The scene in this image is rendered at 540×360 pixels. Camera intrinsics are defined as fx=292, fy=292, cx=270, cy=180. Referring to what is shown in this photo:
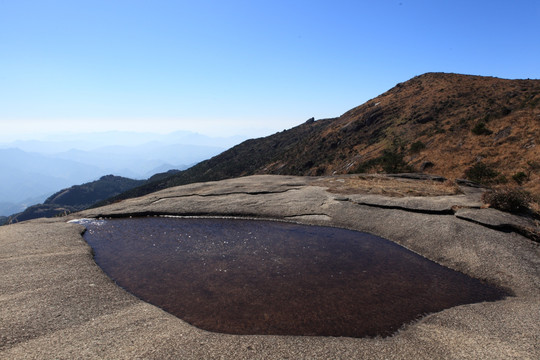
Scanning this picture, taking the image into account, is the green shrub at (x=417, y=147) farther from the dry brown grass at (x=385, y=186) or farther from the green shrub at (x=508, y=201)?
the green shrub at (x=508, y=201)

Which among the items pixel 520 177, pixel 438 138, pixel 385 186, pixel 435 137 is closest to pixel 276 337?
pixel 385 186

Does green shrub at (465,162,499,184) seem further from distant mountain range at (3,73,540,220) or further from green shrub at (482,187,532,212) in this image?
green shrub at (482,187,532,212)

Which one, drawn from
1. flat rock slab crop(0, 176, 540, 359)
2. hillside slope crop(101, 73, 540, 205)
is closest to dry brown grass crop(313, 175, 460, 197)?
flat rock slab crop(0, 176, 540, 359)

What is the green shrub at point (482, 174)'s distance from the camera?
83.6 feet

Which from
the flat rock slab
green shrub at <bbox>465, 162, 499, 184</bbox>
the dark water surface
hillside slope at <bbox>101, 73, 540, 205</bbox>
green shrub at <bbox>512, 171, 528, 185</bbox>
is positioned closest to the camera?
the flat rock slab

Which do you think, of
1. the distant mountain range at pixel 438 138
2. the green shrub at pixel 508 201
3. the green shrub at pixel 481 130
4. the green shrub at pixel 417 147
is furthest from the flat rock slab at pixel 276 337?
the green shrub at pixel 417 147

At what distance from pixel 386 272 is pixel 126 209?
1753 cm

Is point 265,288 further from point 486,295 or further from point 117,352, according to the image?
point 486,295

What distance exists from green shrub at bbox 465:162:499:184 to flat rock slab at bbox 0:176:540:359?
39.5 ft

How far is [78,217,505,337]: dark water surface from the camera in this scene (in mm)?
8289

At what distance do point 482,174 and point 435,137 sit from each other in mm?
17178

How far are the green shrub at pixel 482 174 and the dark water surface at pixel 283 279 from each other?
17.6 meters

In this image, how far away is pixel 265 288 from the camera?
32.7 feet

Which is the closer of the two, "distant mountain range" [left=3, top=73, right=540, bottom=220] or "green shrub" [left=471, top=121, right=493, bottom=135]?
"distant mountain range" [left=3, top=73, right=540, bottom=220]
